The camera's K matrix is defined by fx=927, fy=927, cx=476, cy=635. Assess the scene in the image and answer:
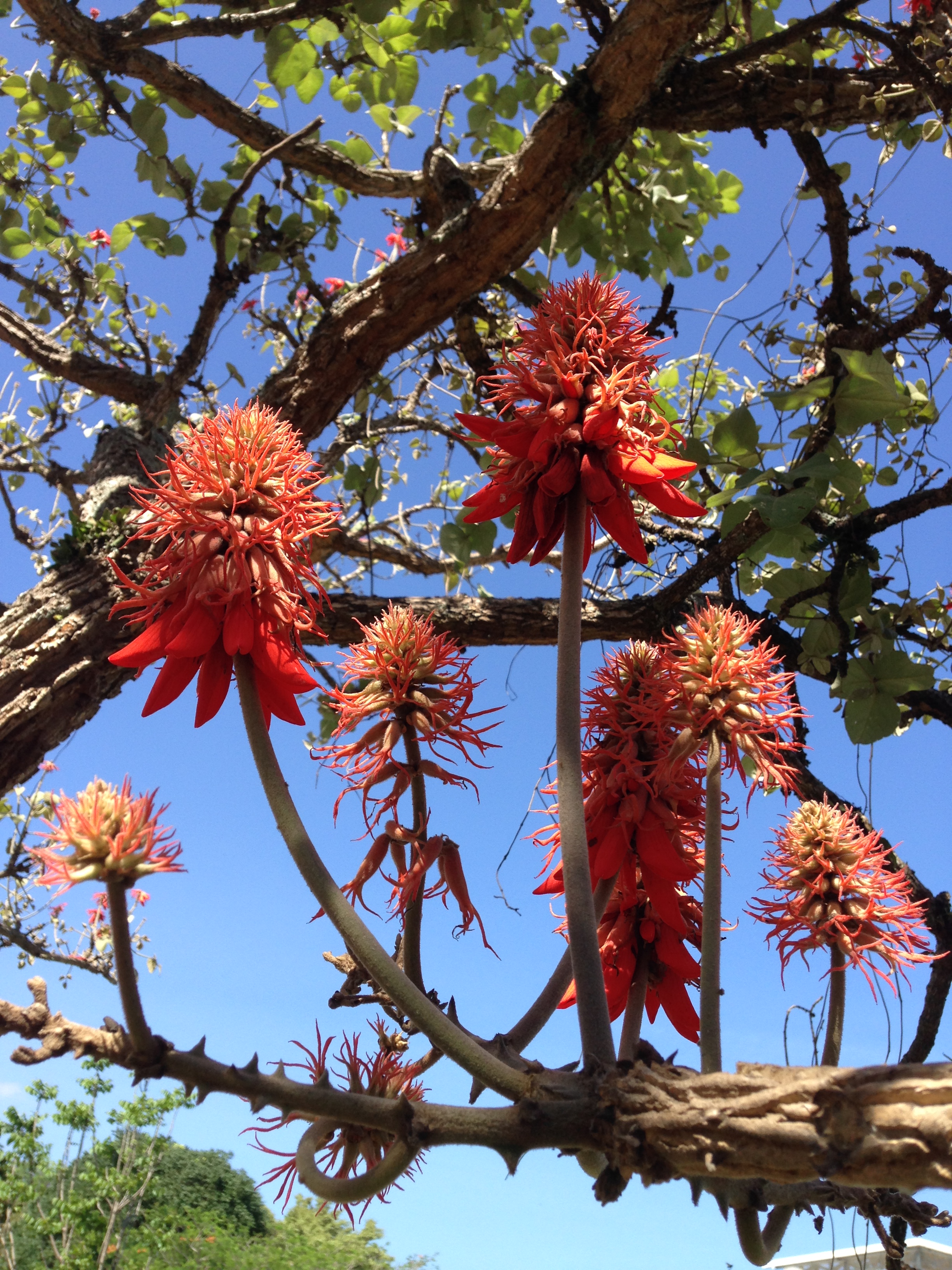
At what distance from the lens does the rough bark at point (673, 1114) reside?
0.54 meters

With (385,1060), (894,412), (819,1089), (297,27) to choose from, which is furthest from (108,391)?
(819,1089)

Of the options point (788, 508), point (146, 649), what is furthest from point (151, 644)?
point (788, 508)

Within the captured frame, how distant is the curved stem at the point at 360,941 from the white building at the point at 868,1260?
64cm

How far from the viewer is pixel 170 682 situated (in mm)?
836

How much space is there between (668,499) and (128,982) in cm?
62

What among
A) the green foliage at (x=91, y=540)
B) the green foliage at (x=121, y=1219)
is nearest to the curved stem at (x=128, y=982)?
the green foliage at (x=91, y=540)

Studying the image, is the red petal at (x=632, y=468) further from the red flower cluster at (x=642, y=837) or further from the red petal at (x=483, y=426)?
the red flower cluster at (x=642, y=837)

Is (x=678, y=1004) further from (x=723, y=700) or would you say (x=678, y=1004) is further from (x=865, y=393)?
(x=865, y=393)

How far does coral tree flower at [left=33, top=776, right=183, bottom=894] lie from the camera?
619 millimetres

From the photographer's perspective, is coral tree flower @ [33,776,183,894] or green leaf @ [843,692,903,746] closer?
coral tree flower @ [33,776,183,894]

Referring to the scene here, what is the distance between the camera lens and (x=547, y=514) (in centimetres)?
92

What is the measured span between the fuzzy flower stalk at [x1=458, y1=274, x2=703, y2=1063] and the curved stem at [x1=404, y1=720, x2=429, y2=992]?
0.50 feet

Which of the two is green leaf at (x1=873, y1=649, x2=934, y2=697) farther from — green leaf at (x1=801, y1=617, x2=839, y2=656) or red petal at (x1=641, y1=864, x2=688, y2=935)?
red petal at (x1=641, y1=864, x2=688, y2=935)

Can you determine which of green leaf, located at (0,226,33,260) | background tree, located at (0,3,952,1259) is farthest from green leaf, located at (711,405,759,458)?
green leaf, located at (0,226,33,260)
